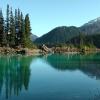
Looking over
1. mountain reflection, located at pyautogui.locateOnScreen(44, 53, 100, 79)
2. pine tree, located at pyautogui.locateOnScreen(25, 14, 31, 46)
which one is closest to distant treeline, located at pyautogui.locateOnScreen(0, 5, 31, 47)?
pine tree, located at pyautogui.locateOnScreen(25, 14, 31, 46)

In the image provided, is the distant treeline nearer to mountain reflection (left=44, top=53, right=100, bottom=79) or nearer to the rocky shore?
the rocky shore

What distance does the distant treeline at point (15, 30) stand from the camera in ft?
339

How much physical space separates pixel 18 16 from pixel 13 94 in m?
86.1

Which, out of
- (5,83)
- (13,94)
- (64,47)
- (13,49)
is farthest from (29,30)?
(13,94)

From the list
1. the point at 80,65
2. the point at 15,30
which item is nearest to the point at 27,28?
the point at 15,30

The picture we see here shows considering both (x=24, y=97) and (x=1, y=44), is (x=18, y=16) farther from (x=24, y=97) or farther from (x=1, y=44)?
(x=24, y=97)

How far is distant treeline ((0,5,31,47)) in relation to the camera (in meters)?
103

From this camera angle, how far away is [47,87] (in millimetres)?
31312

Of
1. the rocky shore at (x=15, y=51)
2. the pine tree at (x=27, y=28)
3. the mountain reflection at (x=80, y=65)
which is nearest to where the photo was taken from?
the mountain reflection at (x=80, y=65)

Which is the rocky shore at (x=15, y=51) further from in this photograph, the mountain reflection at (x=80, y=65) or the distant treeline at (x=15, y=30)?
the mountain reflection at (x=80, y=65)

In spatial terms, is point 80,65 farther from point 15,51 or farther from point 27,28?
point 27,28

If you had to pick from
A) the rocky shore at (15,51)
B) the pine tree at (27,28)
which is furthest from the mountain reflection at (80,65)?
the pine tree at (27,28)

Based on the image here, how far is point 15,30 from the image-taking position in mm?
108375

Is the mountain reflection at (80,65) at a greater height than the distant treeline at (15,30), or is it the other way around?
the distant treeline at (15,30)
